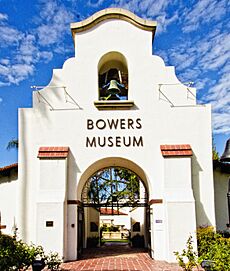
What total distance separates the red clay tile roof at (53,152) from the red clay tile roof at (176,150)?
359 centimetres

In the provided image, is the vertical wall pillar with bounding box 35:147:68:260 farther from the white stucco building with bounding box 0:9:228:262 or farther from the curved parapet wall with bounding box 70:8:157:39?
the curved parapet wall with bounding box 70:8:157:39

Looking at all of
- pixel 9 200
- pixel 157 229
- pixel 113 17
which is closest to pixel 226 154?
pixel 157 229

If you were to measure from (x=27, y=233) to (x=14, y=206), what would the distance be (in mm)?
1608

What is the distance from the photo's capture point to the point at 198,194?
12.8 meters

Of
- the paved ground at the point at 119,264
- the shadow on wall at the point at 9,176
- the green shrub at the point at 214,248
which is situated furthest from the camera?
the shadow on wall at the point at 9,176

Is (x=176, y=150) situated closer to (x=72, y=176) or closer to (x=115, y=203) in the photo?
(x=72, y=176)

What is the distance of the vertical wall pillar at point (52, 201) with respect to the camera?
12070 millimetres

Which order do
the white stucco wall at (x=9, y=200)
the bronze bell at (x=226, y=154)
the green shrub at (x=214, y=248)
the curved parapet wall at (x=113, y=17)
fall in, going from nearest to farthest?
1. the bronze bell at (x=226, y=154)
2. the green shrub at (x=214, y=248)
3. the white stucco wall at (x=9, y=200)
4. the curved parapet wall at (x=113, y=17)

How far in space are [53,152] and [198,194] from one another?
5.56 metres

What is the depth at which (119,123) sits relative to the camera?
A: 43.9 feet

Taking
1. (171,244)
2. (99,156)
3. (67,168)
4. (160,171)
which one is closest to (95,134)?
(99,156)

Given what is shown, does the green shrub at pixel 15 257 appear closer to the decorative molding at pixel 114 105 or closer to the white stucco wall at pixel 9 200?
the white stucco wall at pixel 9 200

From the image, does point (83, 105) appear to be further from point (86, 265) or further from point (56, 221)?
point (86, 265)

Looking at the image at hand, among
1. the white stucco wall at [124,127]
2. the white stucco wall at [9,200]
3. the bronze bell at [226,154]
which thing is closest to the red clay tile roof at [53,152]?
the white stucco wall at [124,127]
